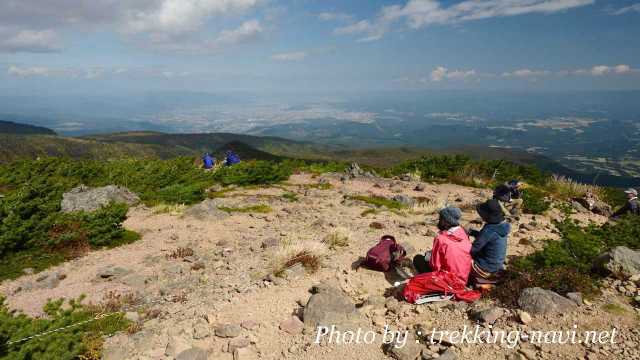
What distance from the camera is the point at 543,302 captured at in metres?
6.37

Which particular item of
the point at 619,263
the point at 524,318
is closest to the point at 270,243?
the point at 524,318

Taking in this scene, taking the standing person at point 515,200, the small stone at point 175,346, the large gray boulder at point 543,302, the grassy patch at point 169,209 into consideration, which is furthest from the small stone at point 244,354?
the standing person at point 515,200

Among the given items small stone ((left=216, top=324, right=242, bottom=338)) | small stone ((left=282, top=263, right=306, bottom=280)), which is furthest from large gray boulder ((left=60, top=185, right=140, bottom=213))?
small stone ((left=216, top=324, right=242, bottom=338))

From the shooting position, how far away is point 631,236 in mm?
9539

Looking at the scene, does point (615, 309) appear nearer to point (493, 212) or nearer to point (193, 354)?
point (493, 212)

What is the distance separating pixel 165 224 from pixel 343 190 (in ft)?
29.7

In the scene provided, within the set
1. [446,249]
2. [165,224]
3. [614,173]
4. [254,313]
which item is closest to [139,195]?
[165,224]

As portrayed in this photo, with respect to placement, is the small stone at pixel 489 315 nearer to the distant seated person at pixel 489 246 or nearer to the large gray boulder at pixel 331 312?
the distant seated person at pixel 489 246

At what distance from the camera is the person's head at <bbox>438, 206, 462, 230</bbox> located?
7.30m

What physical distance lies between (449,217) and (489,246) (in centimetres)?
104

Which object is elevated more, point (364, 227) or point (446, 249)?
point (446, 249)

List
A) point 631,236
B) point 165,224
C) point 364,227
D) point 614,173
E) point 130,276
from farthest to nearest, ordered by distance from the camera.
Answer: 1. point 614,173
2. point 165,224
3. point 364,227
4. point 631,236
5. point 130,276

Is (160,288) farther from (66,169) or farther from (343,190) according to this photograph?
(66,169)

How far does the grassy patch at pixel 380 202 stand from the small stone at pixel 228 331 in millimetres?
10300
